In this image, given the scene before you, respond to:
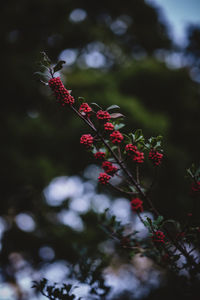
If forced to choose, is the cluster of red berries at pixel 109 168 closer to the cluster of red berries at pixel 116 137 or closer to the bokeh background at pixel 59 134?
the cluster of red berries at pixel 116 137

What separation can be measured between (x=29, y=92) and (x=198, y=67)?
245 inches

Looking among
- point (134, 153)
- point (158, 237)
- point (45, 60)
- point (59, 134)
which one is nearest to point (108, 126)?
point (134, 153)

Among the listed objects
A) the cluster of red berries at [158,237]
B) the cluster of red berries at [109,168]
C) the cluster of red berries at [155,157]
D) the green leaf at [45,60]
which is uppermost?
the green leaf at [45,60]

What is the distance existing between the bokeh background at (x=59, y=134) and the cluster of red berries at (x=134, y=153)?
2682mm

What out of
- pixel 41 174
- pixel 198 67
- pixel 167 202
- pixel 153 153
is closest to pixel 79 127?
pixel 41 174

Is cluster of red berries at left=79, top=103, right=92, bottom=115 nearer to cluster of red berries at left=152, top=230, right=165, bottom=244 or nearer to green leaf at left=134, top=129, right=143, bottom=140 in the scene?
green leaf at left=134, top=129, right=143, bottom=140

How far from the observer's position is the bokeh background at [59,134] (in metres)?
3.92

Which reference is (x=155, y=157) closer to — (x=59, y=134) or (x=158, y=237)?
(x=158, y=237)

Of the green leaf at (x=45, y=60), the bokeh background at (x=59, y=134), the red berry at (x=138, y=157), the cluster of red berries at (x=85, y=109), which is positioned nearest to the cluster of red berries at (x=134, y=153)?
the red berry at (x=138, y=157)

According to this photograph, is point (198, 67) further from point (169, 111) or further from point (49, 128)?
point (49, 128)

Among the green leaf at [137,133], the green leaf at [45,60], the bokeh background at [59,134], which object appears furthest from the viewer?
the bokeh background at [59,134]

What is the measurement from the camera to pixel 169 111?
5512 mm

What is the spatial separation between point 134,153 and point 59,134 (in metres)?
3.79

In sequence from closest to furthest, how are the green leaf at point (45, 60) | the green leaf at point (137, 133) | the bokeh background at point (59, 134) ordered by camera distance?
1. the green leaf at point (45, 60)
2. the green leaf at point (137, 133)
3. the bokeh background at point (59, 134)
